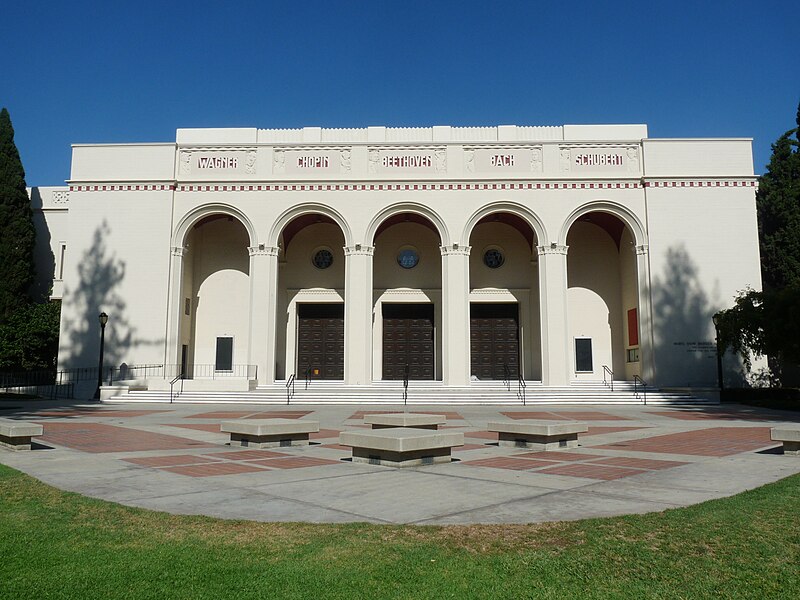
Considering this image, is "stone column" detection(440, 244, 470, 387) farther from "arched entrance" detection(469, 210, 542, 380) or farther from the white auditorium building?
"arched entrance" detection(469, 210, 542, 380)

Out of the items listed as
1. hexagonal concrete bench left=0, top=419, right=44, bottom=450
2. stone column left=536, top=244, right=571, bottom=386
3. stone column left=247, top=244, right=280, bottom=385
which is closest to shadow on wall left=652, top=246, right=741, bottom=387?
stone column left=536, top=244, right=571, bottom=386

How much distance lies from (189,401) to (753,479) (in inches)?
918

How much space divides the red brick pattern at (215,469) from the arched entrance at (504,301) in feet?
81.1

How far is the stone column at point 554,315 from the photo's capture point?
29672mm

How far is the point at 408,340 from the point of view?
34.1 meters

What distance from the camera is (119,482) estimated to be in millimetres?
8141

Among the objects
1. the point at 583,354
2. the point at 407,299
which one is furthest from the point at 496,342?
the point at 407,299

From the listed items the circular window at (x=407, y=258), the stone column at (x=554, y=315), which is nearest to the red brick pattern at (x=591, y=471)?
the stone column at (x=554, y=315)

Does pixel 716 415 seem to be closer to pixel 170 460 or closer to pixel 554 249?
pixel 554 249

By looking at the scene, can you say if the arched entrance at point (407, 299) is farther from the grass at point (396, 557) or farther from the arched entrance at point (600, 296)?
the grass at point (396, 557)

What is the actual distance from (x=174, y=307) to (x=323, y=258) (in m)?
8.24

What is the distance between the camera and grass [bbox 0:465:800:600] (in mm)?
4203

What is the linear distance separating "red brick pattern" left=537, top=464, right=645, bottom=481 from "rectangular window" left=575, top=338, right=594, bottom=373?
2411 cm

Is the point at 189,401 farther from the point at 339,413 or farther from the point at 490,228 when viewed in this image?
the point at 490,228
